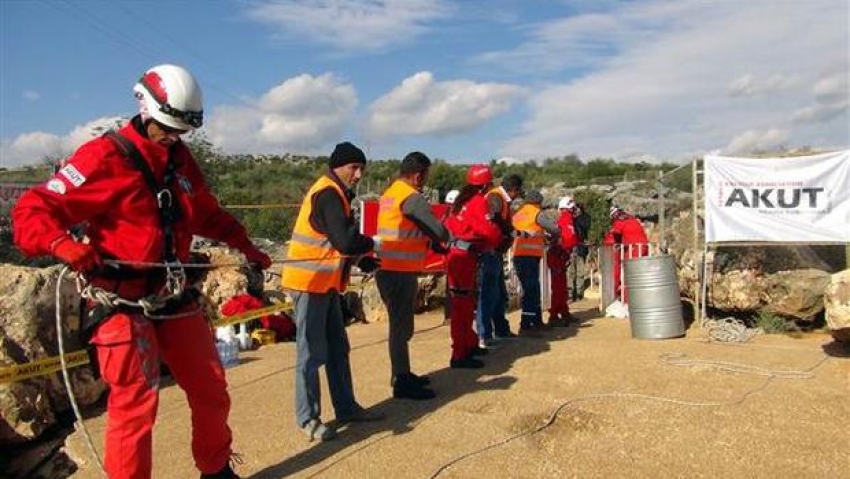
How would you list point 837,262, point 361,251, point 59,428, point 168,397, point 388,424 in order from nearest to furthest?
point 361,251, point 388,424, point 59,428, point 168,397, point 837,262

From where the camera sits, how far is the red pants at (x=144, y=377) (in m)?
3.67

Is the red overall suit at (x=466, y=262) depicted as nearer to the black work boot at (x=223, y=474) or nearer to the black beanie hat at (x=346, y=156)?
the black beanie hat at (x=346, y=156)

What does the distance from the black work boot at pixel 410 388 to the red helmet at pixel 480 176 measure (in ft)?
8.46

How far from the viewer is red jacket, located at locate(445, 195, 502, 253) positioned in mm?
7797

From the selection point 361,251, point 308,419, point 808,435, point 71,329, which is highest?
point 361,251

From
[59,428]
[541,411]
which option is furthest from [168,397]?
[541,411]

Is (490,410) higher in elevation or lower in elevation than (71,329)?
lower

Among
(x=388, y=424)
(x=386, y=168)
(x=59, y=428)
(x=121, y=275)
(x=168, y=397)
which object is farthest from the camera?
(x=386, y=168)

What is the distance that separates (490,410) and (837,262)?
6.57 m

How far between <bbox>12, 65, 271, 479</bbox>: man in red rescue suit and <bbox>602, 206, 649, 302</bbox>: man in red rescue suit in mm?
8670

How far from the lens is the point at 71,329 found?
677cm

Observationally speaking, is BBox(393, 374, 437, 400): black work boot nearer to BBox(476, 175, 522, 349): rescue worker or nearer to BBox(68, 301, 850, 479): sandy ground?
BBox(68, 301, 850, 479): sandy ground

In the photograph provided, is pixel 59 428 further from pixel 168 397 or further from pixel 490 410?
pixel 490 410

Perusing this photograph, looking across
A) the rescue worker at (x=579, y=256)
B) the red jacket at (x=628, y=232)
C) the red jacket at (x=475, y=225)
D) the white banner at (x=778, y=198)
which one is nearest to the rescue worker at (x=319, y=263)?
the red jacket at (x=475, y=225)
